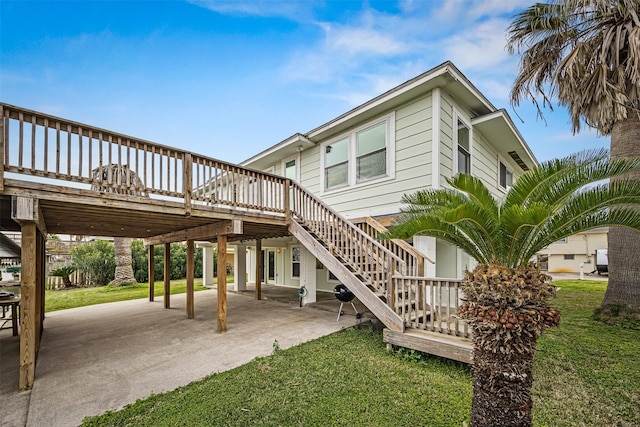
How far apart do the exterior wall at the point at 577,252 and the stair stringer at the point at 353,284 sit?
19.8 metres

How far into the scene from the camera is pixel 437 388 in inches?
142

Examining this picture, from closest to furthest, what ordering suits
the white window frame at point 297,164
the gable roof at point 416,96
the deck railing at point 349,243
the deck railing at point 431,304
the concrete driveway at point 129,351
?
1. the concrete driveway at point 129,351
2. the deck railing at point 431,304
3. the deck railing at point 349,243
4. the gable roof at point 416,96
5. the white window frame at point 297,164

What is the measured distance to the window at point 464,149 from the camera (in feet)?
25.2

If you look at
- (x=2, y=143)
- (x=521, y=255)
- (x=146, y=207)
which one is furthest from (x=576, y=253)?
(x=2, y=143)

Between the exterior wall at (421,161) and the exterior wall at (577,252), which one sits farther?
the exterior wall at (577,252)

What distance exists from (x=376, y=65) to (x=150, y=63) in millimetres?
7944

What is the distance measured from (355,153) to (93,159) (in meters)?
5.99

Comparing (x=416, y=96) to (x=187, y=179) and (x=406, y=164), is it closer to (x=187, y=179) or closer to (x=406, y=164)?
(x=406, y=164)

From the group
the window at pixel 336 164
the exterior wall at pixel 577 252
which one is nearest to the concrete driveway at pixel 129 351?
the window at pixel 336 164

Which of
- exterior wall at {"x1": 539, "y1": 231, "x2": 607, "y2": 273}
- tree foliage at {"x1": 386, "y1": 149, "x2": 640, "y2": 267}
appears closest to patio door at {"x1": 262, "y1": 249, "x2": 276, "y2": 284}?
tree foliage at {"x1": 386, "y1": 149, "x2": 640, "y2": 267}

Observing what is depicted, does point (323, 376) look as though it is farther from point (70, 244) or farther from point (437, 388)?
point (70, 244)

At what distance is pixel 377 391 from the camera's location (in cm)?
355

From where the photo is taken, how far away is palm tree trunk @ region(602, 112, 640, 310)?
6.00 meters

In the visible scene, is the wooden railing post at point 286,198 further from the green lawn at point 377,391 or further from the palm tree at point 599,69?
the palm tree at point 599,69
